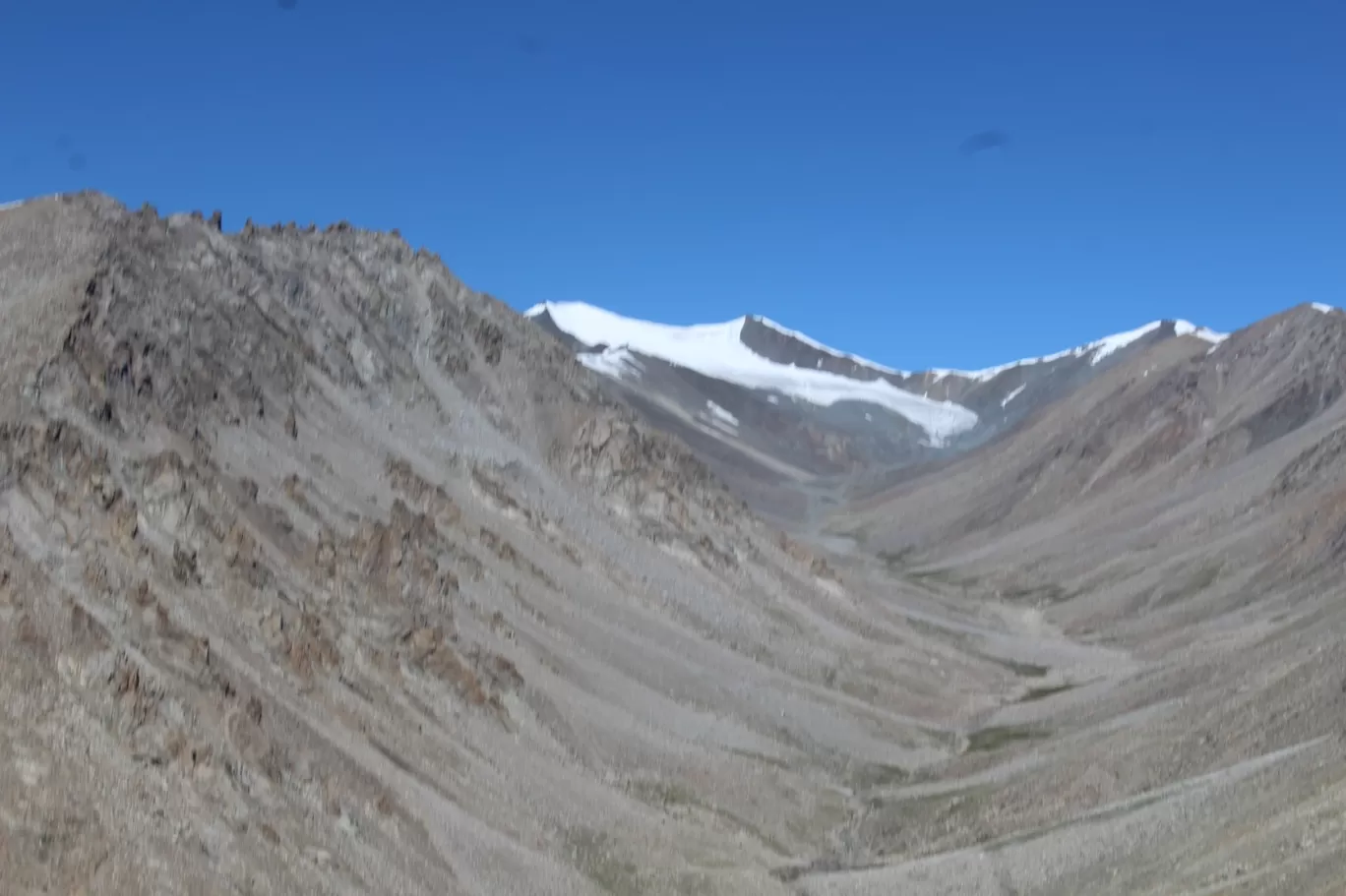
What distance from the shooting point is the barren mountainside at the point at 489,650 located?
3578 cm

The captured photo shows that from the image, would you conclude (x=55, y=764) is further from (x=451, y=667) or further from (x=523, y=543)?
(x=523, y=543)

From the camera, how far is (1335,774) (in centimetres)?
3775

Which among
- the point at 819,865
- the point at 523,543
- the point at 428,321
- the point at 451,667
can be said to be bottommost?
the point at 819,865

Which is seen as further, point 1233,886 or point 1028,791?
point 1028,791

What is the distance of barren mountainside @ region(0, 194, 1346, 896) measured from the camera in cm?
3578

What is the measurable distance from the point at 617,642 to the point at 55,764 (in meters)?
30.9

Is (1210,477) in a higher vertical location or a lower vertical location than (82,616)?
higher

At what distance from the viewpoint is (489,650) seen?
5475 cm

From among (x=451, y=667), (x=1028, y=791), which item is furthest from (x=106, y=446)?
(x=1028, y=791)

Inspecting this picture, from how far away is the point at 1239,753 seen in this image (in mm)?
47250

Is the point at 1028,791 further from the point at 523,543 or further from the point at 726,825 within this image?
the point at 523,543

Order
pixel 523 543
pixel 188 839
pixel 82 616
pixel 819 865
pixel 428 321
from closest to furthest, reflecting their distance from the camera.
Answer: pixel 188 839, pixel 82 616, pixel 819 865, pixel 523 543, pixel 428 321

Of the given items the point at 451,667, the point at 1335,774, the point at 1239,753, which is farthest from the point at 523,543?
the point at 1335,774

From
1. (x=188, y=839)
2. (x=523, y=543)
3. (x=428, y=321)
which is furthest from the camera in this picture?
(x=428, y=321)
